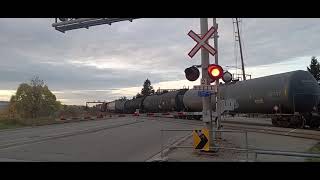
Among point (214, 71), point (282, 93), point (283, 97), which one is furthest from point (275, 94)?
point (214, 71)

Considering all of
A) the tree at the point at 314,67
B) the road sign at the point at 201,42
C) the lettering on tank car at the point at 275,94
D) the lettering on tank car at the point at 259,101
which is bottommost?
the lettering on tank car at the point at 259,101

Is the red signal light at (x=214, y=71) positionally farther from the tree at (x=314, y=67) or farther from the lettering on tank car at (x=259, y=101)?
the tree at (x=314, y=67)

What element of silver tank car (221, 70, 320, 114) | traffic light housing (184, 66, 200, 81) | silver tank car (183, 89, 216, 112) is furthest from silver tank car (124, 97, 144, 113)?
traffic light housing (184, 66, 200, 81)

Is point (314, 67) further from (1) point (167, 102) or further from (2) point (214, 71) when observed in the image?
(2) point (214, 71)

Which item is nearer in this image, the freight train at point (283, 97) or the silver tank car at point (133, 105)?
the freight train at point (283, 97)

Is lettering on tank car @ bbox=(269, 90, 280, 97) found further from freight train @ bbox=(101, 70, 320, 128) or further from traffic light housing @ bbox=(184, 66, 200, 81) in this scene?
traffic light housing @ bbox=(184, 66, 200, 81)

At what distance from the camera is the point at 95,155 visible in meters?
15.0

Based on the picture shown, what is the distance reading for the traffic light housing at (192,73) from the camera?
44.3 ft

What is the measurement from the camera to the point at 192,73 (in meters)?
13.5

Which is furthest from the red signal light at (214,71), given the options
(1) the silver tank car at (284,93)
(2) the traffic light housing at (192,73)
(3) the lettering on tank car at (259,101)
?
(3) the lettering on tank car at (259,101)

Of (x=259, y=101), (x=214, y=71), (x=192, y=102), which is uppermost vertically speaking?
(x=192, y=102)

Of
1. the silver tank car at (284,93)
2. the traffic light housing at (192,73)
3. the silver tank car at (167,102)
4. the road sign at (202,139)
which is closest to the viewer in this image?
the road sign at (202,139)

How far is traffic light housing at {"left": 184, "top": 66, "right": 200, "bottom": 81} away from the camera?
13.5 m
